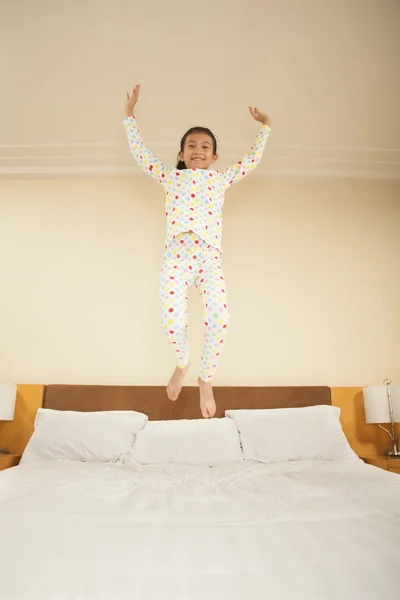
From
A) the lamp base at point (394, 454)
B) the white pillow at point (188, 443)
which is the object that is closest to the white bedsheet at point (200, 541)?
the white pillow at point (188, 443)

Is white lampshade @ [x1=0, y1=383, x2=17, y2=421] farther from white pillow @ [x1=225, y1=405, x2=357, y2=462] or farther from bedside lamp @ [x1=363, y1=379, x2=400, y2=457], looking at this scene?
bedside lamp @ [x1=363, y1=379, x2=400, y2=457]

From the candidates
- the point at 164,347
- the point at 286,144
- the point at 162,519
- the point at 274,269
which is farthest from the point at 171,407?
the point at 286,144

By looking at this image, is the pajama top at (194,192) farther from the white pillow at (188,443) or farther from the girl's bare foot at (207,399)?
the white pillow at (188,443)

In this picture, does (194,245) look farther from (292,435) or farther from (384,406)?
(384,406)

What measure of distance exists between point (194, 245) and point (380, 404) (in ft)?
5.87

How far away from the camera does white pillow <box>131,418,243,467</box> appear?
2.47 metres

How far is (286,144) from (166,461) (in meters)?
2.29

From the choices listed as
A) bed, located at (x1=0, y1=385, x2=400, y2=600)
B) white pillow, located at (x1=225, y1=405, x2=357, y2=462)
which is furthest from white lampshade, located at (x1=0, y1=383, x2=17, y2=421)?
white pillow, located at (x1=225, y1=405, x2=357, y2=462)

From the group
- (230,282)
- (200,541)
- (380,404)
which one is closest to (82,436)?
(230,282)

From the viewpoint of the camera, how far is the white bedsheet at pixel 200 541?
33.6 inches

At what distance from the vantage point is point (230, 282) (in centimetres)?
338

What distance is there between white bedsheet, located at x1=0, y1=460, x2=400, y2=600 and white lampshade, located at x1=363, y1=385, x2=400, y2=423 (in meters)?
1.09

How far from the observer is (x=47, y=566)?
0.93 metres

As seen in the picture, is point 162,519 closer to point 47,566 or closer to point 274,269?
point 47,566
